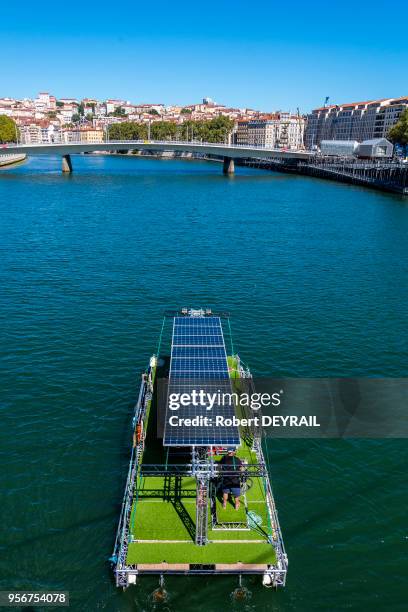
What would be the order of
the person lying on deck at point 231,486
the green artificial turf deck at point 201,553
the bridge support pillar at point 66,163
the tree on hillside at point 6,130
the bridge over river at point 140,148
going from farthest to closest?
the tree on hillside at point 6,130, the bridge support pillar at point 66,163, the bridge over river at point 140,148, the person lying on deck at point 231,486, the green artificial turf deck at point 201,553

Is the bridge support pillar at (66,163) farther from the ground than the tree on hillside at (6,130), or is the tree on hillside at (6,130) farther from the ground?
the tree on hillside at (6,130)

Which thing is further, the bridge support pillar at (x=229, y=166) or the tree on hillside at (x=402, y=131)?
the bridge support pillar at (x=229, y=166)

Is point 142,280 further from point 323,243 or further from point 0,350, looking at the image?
point 323,243

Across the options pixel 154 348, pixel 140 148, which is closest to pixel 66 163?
pixel 140 148

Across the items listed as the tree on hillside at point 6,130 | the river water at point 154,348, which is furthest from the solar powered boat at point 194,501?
the tree on hillside at point 6,130

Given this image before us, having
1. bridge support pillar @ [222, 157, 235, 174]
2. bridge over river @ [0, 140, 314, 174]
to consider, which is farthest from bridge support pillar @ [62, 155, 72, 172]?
bridge support pillar @ [222, 157, 235, 174]

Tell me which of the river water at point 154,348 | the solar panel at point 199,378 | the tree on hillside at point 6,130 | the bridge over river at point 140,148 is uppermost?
the tree on hillside at point 6,130

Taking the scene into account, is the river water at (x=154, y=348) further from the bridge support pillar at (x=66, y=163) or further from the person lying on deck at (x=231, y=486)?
the bridge support pillar at (x=66, y=163)

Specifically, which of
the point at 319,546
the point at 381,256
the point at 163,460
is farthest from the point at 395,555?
the point at 381,256
